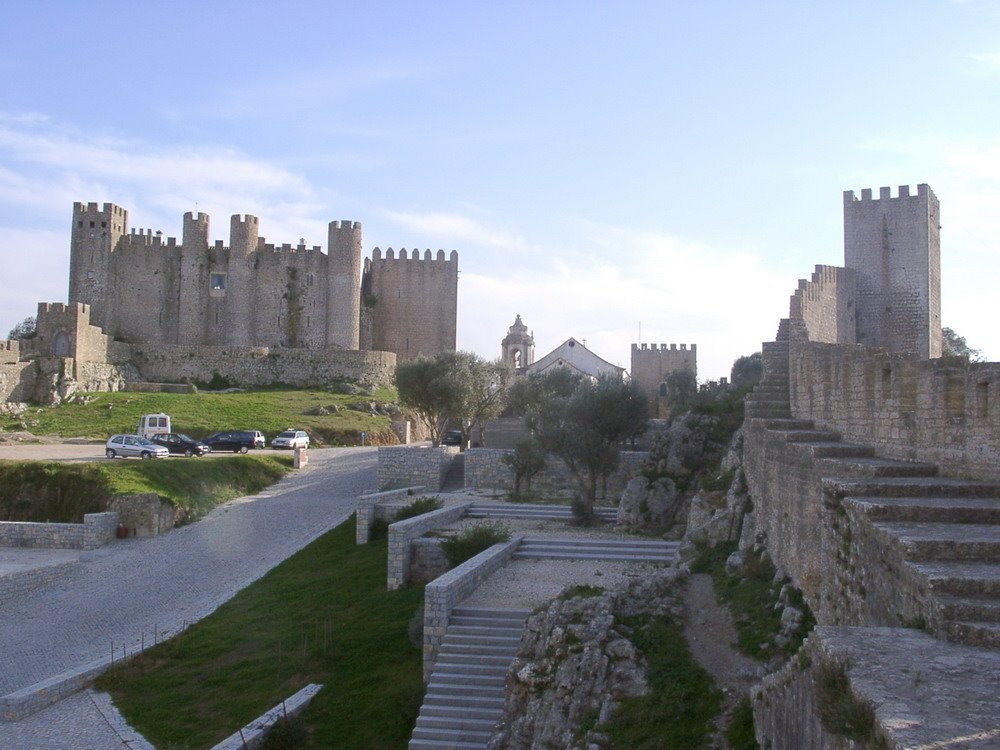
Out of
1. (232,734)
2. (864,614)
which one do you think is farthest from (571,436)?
(864,614)

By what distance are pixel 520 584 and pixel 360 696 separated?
10.8 feet

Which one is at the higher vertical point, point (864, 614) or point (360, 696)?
point (864, 614)

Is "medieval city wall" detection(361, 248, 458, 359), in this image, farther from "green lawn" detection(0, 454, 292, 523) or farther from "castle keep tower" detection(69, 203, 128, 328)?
"green lawn" detection(0, 454, 292, 523)

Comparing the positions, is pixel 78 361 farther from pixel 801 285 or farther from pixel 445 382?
pixel 801 285

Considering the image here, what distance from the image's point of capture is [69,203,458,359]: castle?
50.0 m

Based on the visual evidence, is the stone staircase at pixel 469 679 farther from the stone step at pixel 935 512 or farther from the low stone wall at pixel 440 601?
the stone step at pixel 935 512

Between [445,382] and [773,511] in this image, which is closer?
[773,511]

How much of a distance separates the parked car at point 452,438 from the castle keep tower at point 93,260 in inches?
910

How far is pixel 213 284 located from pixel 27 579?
34.0m

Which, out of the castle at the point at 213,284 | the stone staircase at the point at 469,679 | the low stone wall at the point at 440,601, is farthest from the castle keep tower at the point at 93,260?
the stone staircase at the point at 469,679

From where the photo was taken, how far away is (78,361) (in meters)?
41.7

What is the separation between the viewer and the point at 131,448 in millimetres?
28000

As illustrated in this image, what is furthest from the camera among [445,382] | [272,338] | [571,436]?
[272,338]

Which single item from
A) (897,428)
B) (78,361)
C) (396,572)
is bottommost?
(396,572)
